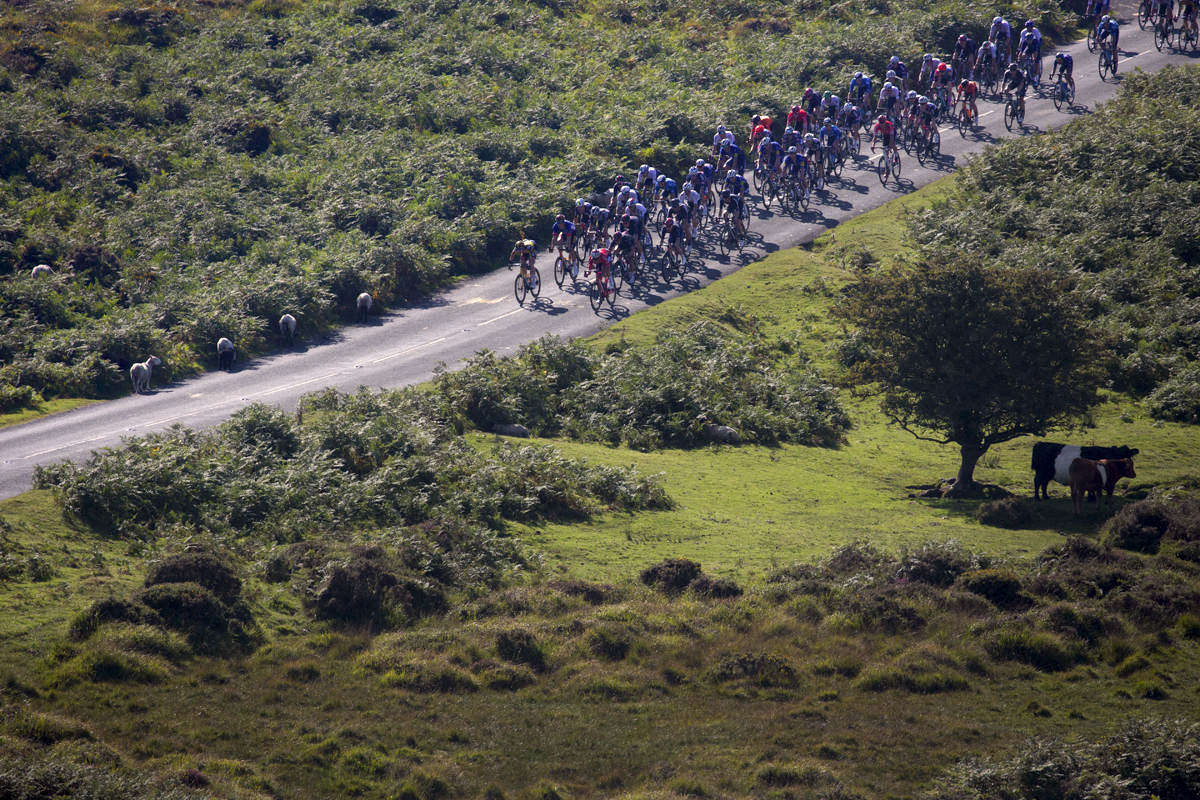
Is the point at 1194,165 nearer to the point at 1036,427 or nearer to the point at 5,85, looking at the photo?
the point at 1036,427

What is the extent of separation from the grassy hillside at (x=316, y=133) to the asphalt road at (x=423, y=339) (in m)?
2.05

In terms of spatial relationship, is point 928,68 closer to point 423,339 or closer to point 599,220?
point 599,220

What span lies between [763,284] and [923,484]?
583 inches

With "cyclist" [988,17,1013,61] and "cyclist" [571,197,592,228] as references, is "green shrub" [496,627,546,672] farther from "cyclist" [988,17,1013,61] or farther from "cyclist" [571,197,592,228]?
"cyclist" [988,17,1013,61]

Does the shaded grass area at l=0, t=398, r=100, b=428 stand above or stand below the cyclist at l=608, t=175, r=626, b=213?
below

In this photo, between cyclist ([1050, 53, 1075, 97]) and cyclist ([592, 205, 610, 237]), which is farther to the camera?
cyclist ([1050, 53, 1075, 97])

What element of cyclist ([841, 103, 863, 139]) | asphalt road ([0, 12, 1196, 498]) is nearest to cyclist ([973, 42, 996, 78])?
asphalt road ([0, 12, 1196, 498])

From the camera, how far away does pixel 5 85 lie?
165 feet

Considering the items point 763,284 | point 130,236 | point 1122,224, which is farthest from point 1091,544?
point 130,236

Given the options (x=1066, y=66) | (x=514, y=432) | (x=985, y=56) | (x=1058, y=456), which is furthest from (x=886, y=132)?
(x=514, y=432)

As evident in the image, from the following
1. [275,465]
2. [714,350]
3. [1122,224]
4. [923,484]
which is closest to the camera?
[275,465]

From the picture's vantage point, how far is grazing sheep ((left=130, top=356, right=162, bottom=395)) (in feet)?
103

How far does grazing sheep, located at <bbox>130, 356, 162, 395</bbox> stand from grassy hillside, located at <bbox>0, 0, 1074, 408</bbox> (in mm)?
901

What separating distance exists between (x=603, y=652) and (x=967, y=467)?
13301mm
